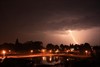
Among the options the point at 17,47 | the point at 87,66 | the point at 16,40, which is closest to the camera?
the point at 87,66

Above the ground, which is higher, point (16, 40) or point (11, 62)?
point (16, 40)

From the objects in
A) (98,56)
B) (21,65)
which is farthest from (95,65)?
(21,65)

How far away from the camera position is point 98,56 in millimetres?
65500

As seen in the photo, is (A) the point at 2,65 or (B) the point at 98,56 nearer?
(A) the point at 2,65

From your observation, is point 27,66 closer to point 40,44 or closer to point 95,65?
point 95,65

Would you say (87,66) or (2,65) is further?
(87,66)

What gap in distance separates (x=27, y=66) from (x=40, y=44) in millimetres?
147530

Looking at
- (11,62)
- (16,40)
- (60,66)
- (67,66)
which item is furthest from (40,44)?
(11,62)

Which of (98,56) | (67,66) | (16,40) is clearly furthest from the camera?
(16,40)

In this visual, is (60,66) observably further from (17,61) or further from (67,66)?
(17,61)

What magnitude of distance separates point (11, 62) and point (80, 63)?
63.9 ft

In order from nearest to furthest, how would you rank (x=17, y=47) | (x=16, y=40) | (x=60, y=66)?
1. (x=60, y=66)
2. (x=17, y=47)
3. (x=16, y=40)

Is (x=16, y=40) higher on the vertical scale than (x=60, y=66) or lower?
higher

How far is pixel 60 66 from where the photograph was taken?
71812 mm
